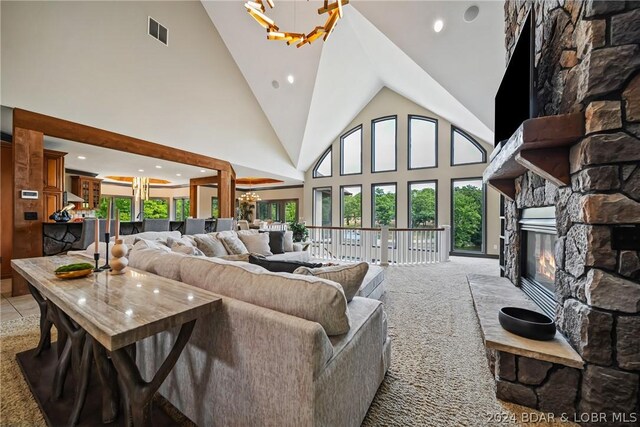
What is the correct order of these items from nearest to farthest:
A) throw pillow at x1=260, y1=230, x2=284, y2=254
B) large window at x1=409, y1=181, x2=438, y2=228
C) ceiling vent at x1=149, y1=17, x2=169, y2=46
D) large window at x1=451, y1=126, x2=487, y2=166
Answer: ceiling vent at x1=149, y1=17, x2=169, y2=46, throw pillow at x1=260, y1=230, x2=284, y2=254, large window at x1=451, y1=126, x2=487, y2=166, large window at x1=409, y1=181, x2=438, y2=228

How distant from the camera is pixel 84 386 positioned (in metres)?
1.37

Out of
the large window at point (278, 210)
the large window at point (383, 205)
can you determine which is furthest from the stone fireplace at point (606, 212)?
the large window at point (278, 210)

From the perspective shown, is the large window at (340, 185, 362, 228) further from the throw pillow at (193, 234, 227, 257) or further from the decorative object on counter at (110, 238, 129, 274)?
the decorative object on counter at (110, 238, 129, 274)

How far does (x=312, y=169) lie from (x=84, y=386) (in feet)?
29.1

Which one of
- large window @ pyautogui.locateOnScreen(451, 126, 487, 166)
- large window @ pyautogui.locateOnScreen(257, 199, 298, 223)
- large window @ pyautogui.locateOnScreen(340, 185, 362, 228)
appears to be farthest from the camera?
large window @ pyautogui.locateOnScreen(257, 199, 298, 223)

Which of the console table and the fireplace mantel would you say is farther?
the fireplace mantel

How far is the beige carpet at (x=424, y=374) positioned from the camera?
57.1 inches

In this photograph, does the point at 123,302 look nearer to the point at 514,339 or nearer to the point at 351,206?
the point at 514,339

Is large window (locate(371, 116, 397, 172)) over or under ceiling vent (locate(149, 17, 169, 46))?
under

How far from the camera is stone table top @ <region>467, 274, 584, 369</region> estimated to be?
1480 mm

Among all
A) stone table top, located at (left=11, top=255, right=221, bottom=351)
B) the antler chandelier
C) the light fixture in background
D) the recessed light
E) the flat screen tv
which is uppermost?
the recessed light

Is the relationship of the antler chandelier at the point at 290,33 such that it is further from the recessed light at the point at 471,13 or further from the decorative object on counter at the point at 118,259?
the decorative object on counter at the point at 118,259

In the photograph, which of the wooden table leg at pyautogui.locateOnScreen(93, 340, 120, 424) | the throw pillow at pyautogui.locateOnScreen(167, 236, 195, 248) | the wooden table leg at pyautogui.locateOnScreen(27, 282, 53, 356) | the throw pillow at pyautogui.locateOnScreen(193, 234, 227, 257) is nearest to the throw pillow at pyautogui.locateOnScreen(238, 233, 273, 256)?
the throw pillow at pyautogui.locateOnScreen(193, 234, 227, 257)

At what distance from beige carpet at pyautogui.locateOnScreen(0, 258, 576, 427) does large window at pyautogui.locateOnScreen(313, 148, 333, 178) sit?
6705 millimetres
